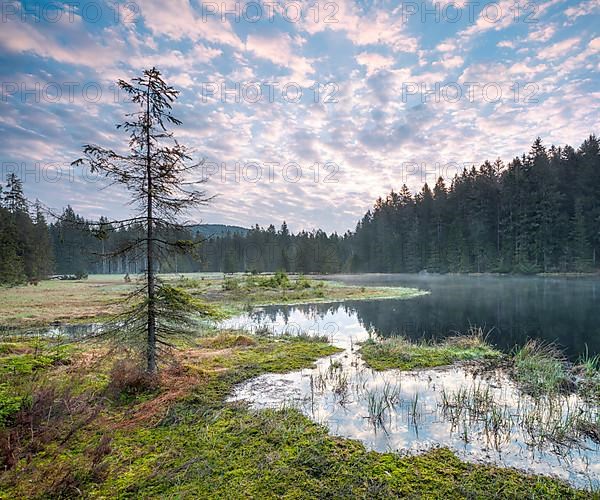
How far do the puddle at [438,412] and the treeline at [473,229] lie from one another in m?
20.6

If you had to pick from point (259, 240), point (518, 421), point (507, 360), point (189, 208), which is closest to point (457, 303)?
point (507, 360)

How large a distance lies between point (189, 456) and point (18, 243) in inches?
2034

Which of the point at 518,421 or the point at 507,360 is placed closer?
the point at 518,421

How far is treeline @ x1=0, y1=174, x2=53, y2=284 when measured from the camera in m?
38.0

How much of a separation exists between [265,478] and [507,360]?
377 inches

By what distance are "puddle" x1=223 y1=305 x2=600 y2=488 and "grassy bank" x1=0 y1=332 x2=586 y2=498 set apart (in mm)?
448

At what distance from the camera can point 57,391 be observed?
6.76 m

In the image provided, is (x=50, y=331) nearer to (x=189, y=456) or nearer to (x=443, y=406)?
(x=189, y=456)

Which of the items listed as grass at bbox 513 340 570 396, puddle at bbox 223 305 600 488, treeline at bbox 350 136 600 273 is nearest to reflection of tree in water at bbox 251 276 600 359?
grass at bbox 513 340 570 396

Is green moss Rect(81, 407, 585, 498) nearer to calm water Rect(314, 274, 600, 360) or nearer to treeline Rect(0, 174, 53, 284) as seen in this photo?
calm water Rect(314, 274, 600, 360)

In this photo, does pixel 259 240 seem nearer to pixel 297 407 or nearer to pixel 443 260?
pixel 443 260

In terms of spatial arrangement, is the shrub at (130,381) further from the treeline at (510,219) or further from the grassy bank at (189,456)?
the treeline at (510,219)

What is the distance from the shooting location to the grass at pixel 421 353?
10305mm

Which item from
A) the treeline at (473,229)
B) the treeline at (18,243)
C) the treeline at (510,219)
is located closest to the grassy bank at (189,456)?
the treeline at (473,229)
